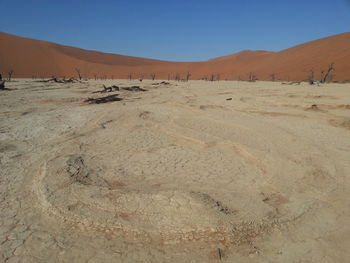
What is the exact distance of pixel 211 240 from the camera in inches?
88.4

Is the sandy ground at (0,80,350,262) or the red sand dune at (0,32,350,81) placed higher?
the red sand dune at (0,32,350,81)

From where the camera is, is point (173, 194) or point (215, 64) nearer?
point (173, 194)

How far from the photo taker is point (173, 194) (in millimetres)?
2869

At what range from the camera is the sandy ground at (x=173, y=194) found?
216 cm

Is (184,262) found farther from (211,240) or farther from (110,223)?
(110,223)

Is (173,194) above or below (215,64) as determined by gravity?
below

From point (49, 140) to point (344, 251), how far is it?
4.93 metres

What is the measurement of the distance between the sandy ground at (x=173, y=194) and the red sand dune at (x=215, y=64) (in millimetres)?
28300

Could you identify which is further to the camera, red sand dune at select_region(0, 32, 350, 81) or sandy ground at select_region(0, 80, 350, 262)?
red sand dune at select_region(0, 32, 350, 81)

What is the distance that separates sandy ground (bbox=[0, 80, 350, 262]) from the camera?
2.16 m

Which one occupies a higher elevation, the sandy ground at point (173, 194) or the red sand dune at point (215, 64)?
the red sand dune at point (215, 64)

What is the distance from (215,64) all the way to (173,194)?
55.0 meters

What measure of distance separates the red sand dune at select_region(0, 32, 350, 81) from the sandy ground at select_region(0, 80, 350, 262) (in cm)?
2830

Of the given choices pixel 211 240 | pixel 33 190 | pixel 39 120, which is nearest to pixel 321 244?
pixel 211 240
